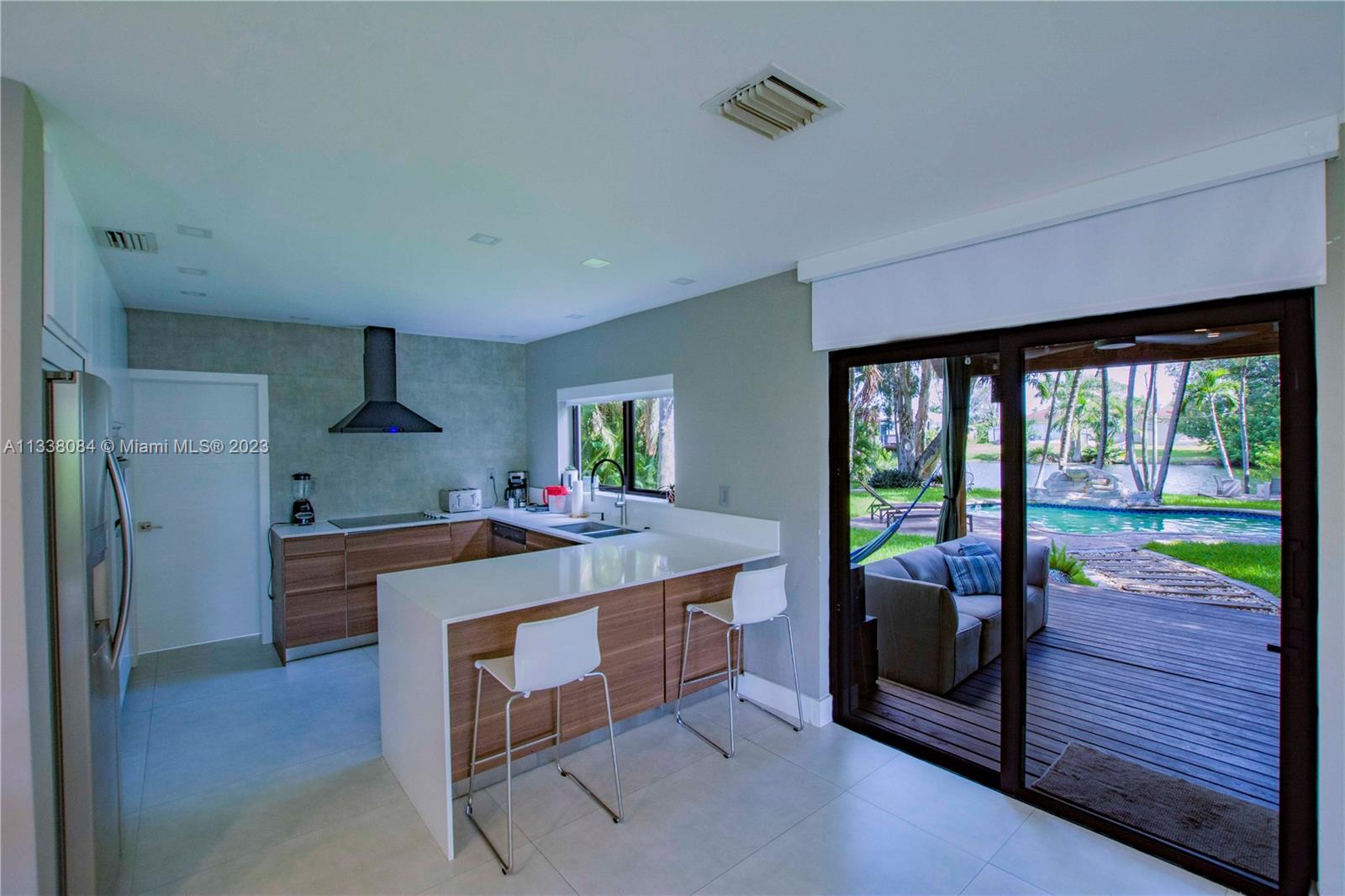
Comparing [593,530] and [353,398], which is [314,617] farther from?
[593,530]

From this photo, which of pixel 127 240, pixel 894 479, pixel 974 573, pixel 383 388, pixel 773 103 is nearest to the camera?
pixel 773 103

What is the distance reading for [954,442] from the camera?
2.82 m

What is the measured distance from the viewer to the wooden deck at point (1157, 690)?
213cm

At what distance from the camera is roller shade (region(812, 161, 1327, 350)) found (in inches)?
71.3

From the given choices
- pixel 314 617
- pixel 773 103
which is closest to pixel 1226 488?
pixel 773 103

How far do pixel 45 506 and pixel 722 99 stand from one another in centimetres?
209

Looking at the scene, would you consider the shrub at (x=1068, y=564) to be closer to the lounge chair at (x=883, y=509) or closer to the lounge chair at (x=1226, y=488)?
the lounge chair at (x=1226, y=488)

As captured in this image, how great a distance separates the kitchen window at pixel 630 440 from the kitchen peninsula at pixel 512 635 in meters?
1.08

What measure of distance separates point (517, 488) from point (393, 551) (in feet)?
4.33

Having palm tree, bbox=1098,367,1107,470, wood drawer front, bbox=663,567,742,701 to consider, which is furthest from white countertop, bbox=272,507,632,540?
palm tree, bbox=1098,367,1107,470

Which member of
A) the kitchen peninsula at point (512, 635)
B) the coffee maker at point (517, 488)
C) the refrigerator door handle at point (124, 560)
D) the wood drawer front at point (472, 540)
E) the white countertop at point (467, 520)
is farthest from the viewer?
the coffee maker at point (517, 488)

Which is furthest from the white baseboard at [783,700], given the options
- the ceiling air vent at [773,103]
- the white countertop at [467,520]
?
the ceiling air vent at [773,103]

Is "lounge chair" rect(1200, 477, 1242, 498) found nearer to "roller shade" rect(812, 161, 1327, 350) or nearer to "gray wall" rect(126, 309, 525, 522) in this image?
"roller shade" rect(812, 161, 1327, 350)

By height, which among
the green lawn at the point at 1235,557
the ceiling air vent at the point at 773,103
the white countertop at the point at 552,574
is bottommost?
the white countertop at the point at 552,574
